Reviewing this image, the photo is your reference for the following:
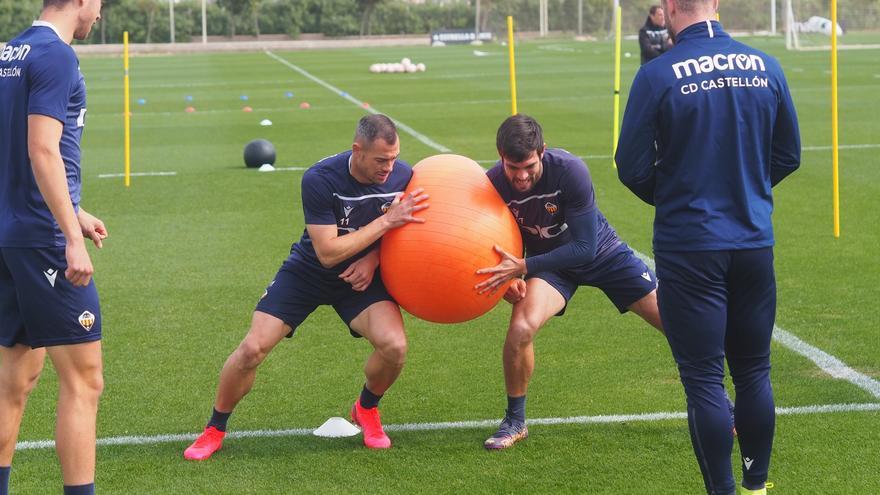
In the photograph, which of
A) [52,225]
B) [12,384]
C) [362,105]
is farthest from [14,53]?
[362,105]

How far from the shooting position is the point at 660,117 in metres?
4.67

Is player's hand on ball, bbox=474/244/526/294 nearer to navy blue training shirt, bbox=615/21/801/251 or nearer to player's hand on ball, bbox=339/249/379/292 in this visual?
player's hand on ball, bbox=339/249/379/292

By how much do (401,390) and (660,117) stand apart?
2987 millimetres

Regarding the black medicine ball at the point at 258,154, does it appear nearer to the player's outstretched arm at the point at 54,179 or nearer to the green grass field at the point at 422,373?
the green grass field at the point at 422,373

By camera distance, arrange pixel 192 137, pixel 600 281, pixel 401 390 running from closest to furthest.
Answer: pixel 600 281 < pixel 401 390 < pixel 192 137

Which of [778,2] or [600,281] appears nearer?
[600,281]

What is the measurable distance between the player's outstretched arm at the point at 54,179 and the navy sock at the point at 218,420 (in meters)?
1.71

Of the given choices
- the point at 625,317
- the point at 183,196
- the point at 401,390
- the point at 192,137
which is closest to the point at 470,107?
the point at 192,137

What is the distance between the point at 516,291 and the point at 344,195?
1.03m

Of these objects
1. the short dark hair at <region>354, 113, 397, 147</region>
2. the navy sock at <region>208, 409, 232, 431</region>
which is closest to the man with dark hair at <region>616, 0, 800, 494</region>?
the short dark hair at <region>354, 113, 397, 147</region>

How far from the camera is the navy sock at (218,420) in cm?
610

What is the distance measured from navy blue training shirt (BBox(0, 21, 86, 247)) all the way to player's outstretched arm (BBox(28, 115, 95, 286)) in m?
0.06

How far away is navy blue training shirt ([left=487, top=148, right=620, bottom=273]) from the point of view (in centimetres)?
583

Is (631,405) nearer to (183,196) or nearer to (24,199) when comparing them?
(24,199)
